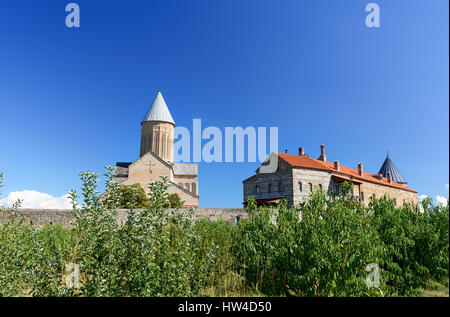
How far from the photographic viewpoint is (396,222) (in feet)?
21.5

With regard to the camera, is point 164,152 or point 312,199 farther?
point 164,152

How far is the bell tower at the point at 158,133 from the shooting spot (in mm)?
46312

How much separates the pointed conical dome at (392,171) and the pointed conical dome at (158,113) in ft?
127

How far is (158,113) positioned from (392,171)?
41959 mm

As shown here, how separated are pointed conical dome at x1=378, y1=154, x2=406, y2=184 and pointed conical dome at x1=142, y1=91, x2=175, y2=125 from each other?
38603 mm

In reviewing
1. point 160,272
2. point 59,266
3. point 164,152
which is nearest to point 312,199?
point 160,272

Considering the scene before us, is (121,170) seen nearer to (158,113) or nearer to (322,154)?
(158,113)

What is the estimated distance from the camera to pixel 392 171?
54062 mm

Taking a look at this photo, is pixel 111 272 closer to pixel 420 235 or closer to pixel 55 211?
pixel 420 235

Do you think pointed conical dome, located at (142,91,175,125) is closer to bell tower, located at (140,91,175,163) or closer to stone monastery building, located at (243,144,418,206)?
bell tower, located at (140,91,175,163)

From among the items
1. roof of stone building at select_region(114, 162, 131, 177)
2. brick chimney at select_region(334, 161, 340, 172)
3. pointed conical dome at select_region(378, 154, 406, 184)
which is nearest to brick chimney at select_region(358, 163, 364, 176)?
brick chimney at select_region(334, 161, 340, 172)

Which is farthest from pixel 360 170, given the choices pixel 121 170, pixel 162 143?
pixel 121 170
